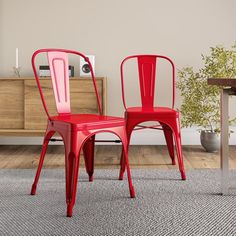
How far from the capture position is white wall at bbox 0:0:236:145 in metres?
4.83

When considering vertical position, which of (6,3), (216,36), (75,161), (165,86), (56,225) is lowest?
(56,225)

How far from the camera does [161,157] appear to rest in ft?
13.8

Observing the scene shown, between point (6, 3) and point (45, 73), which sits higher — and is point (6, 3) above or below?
above

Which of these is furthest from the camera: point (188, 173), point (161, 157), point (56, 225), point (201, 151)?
point (201, 151)

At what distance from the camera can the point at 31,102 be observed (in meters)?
4.47

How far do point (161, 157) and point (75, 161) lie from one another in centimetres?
178

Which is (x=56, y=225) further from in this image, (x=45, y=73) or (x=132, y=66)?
(x=132, y=66)

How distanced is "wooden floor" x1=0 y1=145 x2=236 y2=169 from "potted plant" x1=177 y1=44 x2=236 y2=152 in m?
0.19

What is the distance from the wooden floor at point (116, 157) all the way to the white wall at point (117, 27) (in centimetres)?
69

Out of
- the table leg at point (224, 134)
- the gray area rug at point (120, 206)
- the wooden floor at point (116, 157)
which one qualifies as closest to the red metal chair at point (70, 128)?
the gray area rug at point (120, 206)

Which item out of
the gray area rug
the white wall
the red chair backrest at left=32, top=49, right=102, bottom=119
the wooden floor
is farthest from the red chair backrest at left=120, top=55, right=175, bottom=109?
the white wall

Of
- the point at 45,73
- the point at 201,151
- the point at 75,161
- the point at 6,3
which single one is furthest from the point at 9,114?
the point at 75,161

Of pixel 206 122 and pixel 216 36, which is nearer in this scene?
pixel 206 122

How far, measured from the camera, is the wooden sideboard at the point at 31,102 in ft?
14.6
